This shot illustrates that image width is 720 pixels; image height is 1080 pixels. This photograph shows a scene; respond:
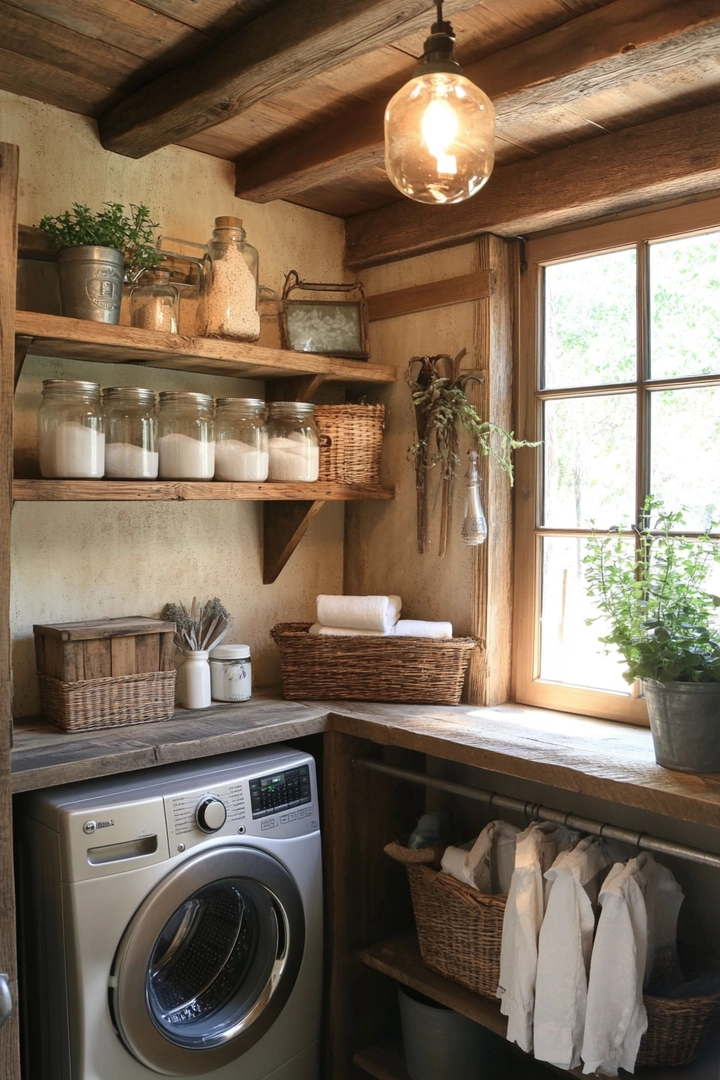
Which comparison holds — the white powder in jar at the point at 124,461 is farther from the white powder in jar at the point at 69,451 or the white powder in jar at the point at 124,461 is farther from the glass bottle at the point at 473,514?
the glass bottle at the point at 473,514

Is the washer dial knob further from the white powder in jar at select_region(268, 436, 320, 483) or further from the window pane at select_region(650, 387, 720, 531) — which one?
the window pane at select_region(650, 387, 720, 531)

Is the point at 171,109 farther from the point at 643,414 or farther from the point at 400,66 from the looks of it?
the point at 643,414

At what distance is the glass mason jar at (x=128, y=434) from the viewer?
208cm

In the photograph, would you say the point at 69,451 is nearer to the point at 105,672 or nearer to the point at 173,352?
the point at 173,352

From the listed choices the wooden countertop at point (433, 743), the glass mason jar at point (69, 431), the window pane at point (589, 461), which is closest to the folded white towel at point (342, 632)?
the wooden countertop at point (433, 743)

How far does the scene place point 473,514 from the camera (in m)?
2.41

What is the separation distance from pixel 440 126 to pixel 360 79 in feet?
2.81

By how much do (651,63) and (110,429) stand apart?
1.39 meters

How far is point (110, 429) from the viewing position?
2096mm

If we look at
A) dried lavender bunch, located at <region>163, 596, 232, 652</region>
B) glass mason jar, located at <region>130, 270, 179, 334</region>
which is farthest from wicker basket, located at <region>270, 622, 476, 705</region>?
glass mason jar, located at <region>130, 270, 179, 334</region>

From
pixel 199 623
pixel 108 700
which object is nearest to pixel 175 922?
A: pixel 108 700

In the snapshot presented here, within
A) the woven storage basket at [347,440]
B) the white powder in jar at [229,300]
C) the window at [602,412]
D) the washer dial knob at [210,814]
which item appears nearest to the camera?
the washer dial knob at [210,814]

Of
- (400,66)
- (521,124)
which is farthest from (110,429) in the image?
(521,124)

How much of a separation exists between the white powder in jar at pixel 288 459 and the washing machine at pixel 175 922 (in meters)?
0.73
